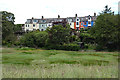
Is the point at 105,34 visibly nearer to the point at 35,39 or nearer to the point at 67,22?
the point at 35,39

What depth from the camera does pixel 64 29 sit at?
Answer: 5016 cm

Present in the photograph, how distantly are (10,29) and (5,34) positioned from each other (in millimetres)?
2437

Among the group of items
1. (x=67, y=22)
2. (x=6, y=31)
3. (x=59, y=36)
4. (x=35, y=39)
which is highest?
(x=67, y=22)

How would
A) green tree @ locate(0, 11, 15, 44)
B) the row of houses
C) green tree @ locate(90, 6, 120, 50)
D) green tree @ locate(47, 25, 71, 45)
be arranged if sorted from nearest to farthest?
green tree @ locate(90, 6, 120, 50), green tree @ locate(47, 25, 71, 45), green tree @ locate(0, 11, 15, 44), the row of houses

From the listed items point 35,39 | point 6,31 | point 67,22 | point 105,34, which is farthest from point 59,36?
point 67,22

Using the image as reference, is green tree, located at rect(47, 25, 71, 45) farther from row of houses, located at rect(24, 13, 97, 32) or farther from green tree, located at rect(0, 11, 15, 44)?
row of houses, located at rect(24, 13, 97, 32)

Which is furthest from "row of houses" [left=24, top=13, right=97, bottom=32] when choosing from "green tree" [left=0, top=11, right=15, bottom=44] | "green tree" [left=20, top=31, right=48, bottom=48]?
"green tree" [left=0, top=11, right=15, bottom=44]

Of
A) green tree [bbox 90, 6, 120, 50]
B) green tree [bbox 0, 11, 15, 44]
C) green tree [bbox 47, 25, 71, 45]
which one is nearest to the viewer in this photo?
green tree [bbox 90, 6, 120, 50]

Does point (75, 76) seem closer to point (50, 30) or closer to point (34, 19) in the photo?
point (50, 30)

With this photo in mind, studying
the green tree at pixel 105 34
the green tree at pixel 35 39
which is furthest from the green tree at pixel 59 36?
the green tree at pixel 105 34

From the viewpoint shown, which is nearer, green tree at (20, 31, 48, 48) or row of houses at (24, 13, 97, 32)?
green tree at (20, 31, 48, 48)

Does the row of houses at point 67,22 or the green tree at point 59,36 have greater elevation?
the row of houses at point 67,22

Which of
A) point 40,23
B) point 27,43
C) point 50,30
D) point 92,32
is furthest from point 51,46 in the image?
point 40,23

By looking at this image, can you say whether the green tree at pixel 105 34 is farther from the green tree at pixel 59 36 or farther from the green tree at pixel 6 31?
the green tree at pixel 6 31
